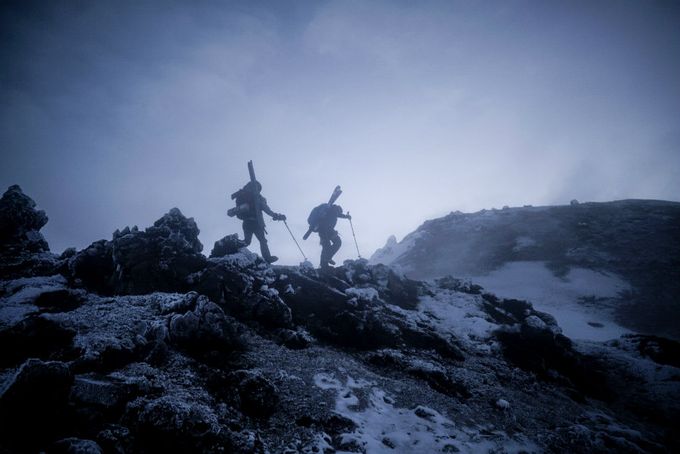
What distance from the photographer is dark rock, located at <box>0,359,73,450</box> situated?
9.66 ft

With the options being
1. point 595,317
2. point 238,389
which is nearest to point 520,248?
point 595,317

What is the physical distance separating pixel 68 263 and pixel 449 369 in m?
9.86

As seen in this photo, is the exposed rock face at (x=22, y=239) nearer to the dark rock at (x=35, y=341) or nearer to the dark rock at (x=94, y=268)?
the dark rock at (x=94, y=268)

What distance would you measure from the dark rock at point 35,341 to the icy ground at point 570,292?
1822 cm

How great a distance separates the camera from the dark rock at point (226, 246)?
34.0 feet

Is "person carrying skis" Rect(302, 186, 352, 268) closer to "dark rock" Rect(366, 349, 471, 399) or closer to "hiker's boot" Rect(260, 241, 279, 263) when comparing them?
"hiker's boot" Rect(260, 241, 279, 263)

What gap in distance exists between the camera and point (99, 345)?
4.62m

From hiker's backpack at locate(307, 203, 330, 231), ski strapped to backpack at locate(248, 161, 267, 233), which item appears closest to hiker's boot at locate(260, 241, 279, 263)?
ski strapped to backpack at locate(248, 161, 267, 233)

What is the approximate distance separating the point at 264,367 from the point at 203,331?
1255 mm

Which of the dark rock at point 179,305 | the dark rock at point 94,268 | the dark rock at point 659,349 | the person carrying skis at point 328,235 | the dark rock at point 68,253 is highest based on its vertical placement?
the person carrying skis at point 328,235

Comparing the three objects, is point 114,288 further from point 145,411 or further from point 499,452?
point 499,452

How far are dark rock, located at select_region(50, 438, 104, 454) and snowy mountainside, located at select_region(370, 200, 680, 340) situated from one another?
37.9ft

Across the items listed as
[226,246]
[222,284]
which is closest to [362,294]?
[222,284]

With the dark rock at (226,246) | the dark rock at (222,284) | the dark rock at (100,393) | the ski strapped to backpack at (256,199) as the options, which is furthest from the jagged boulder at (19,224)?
the dark rock at (100,393)
